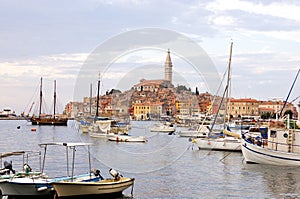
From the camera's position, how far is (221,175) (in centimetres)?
3472

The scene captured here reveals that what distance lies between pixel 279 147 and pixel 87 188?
19687 mm

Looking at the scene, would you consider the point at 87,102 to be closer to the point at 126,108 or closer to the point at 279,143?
the point at 126,108

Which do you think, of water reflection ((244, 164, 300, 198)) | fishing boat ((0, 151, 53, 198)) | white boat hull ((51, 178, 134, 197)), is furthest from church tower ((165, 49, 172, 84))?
fishing boat ((0, 151, 53, 198))

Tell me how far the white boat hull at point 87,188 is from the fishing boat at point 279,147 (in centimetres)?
1724

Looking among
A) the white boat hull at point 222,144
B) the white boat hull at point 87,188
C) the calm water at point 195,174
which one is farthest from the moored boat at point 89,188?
the white boat hull at point 222,144

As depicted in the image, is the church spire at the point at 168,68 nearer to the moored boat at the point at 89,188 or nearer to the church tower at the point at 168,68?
the church tower at the point at 168,68

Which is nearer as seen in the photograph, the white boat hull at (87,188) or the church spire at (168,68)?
the white boat hull at (87,188)

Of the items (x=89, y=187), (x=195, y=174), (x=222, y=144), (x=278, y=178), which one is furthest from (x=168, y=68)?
(x=222, y=144)

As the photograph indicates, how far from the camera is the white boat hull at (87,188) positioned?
2311 centimetres

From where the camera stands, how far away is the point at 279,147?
3850cm

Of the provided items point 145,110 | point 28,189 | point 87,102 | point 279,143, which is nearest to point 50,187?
point 28,189

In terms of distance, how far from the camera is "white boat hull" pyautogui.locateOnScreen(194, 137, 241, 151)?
53156 millimetres

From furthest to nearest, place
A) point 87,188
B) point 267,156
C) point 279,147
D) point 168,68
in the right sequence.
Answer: point 267,156, point 279,147, point 168,68, point 87,188

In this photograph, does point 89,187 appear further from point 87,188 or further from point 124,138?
point 124,138
